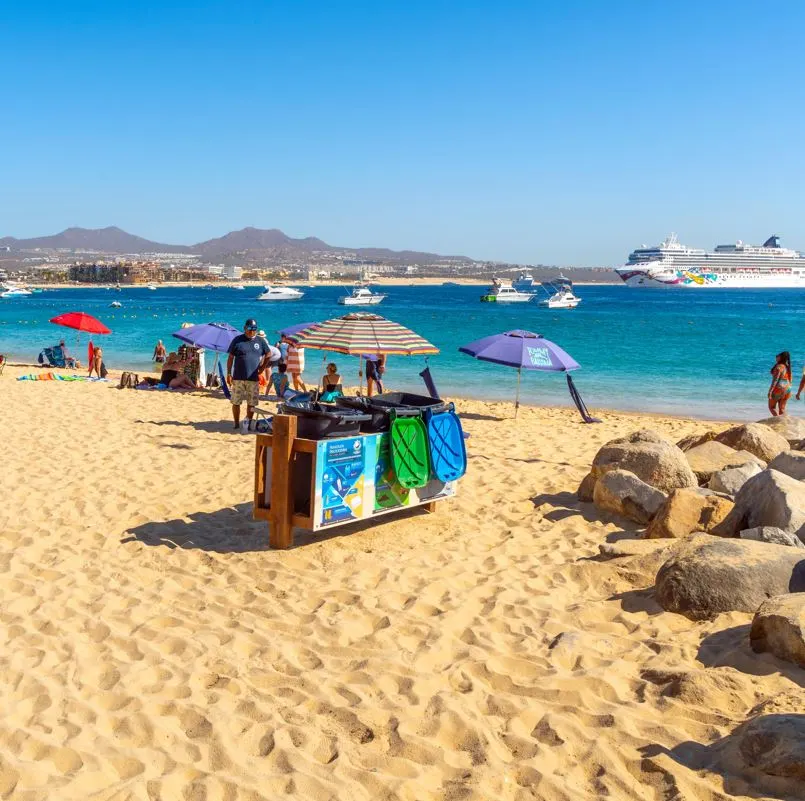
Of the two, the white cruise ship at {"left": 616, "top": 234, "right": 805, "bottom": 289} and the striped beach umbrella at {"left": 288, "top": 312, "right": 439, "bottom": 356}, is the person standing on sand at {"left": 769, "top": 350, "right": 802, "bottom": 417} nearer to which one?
the striped beach umbrella at {"left": 288, "top": 312, "right": 439, "bottom": 356}

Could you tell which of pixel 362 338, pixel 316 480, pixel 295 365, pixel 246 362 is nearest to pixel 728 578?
pixel 316 480

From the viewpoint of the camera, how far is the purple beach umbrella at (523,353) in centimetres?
1356

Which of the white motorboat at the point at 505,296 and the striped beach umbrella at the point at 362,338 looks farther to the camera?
the white motorboat at the point at 505,296

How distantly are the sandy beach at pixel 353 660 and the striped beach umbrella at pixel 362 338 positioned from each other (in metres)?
2.83

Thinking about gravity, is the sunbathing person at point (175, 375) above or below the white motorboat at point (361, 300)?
below

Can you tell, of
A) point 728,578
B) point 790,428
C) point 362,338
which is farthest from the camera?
point 362,338

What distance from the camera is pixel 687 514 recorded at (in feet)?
20.6

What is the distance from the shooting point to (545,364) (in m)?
13.7

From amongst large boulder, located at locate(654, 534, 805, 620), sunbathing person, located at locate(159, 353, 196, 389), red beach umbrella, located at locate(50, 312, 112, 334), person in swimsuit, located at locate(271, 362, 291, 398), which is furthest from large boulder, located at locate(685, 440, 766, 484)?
red beach umbrella, located at locate(50, 312, 112, 334)

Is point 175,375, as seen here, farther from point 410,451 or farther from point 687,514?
point 687,514

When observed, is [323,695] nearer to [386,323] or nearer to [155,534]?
[155,534]

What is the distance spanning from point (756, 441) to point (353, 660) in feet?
18.9

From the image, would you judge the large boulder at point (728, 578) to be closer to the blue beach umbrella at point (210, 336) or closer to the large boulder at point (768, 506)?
the large boulder at point (768, 506)

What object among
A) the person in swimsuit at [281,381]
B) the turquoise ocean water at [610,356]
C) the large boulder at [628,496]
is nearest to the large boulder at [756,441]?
the large boulder at [628,496]
